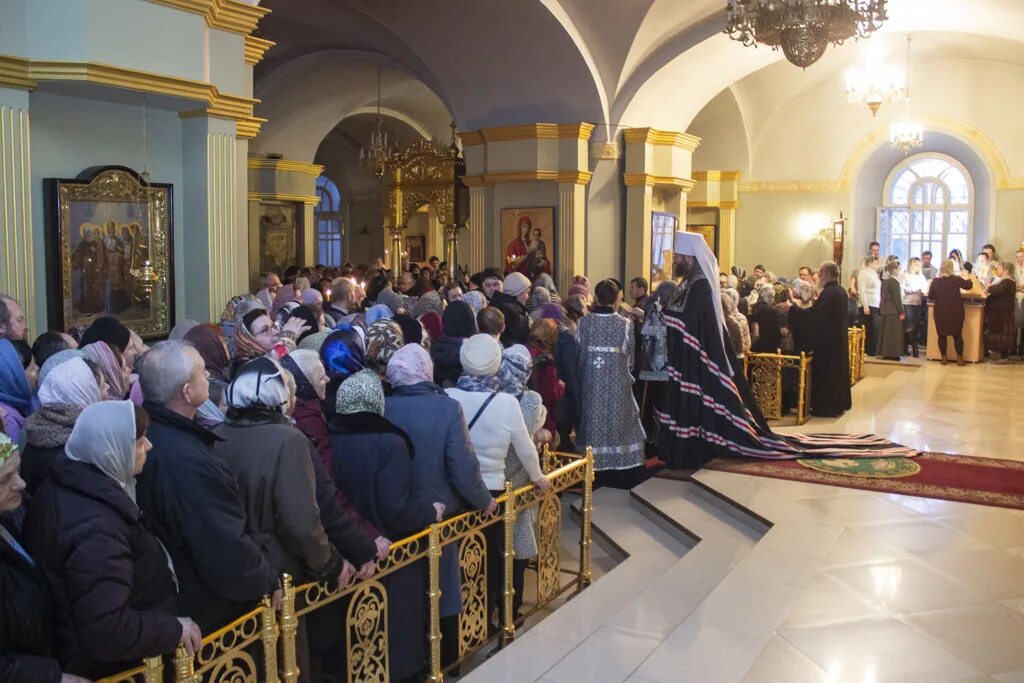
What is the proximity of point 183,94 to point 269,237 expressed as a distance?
1027cm

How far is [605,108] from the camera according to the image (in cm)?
1398

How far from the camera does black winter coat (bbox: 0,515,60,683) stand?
2.26 metres

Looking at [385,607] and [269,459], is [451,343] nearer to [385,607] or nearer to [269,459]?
[385,607]

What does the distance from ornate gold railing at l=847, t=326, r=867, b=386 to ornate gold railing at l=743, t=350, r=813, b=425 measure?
8.70 feet

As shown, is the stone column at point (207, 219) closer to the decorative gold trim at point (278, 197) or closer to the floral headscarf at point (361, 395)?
the floral headscarf at point (361, 395)

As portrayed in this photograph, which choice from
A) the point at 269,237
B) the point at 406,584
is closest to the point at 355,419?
the point at 406,584

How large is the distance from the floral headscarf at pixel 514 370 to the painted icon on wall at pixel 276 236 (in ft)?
40.6

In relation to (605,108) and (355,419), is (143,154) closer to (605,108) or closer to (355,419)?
(355,419)

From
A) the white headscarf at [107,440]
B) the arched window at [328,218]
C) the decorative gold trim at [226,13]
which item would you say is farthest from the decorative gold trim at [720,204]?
the white headscarf at [107,440]

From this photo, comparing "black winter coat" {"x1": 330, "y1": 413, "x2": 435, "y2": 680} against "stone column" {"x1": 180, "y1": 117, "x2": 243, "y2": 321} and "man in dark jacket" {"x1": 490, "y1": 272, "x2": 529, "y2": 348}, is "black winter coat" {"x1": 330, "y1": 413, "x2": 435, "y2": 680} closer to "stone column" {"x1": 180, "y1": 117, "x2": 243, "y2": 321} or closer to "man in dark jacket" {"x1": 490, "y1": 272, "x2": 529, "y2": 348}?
"man in dark jacket" {"x1": 490, "y1": 272, "x2": 529, "y2": 348}

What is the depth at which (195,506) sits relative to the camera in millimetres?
2877

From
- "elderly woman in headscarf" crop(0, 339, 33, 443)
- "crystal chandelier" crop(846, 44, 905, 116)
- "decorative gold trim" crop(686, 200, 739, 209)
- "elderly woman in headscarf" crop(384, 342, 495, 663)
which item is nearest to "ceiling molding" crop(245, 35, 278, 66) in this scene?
"elderly woman in headscarf" crop(0, 339, 33, 443)

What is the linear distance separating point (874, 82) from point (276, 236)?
34.8 ft

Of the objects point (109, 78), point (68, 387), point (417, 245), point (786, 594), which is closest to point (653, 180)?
point (109, 78)
